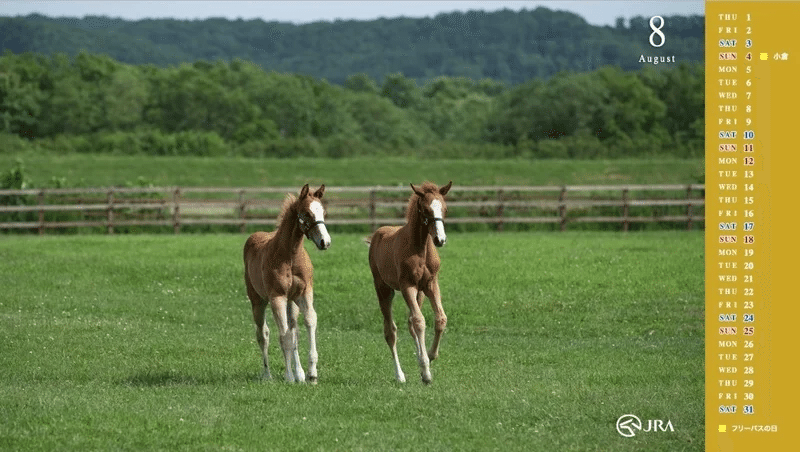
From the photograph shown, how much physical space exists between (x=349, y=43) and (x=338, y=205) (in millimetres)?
121737

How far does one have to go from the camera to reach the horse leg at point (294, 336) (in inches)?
525

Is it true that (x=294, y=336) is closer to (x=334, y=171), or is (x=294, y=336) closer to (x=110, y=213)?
(x=110, y=213)

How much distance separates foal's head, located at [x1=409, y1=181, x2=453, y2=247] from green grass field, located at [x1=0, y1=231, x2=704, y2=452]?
173cm

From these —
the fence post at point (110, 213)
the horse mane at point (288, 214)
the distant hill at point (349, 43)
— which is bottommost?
the fence post at point (110, 213)

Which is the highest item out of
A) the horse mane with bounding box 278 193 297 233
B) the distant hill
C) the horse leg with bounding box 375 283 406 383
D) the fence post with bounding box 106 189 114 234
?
the distant hill

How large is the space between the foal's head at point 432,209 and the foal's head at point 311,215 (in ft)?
3.47

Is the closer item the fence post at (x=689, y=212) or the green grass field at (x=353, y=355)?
the green grass field at (x=353, y=355)

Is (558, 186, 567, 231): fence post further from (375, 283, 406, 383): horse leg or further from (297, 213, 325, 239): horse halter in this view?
(297, 213, 325, 239): horse halter

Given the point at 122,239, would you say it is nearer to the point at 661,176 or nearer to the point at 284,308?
the point at 284,308

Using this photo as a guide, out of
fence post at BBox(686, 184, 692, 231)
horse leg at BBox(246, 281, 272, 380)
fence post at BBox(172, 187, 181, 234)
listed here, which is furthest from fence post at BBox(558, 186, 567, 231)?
horse leg at BBox(246, 281, 272, 380)

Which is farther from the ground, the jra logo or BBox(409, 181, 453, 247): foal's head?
BBox(409, 181, 453, 247): foal's head

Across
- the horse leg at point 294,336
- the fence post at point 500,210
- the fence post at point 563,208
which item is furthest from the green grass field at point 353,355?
the fence post at point 563,208

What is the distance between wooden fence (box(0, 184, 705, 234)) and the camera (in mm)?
38000
